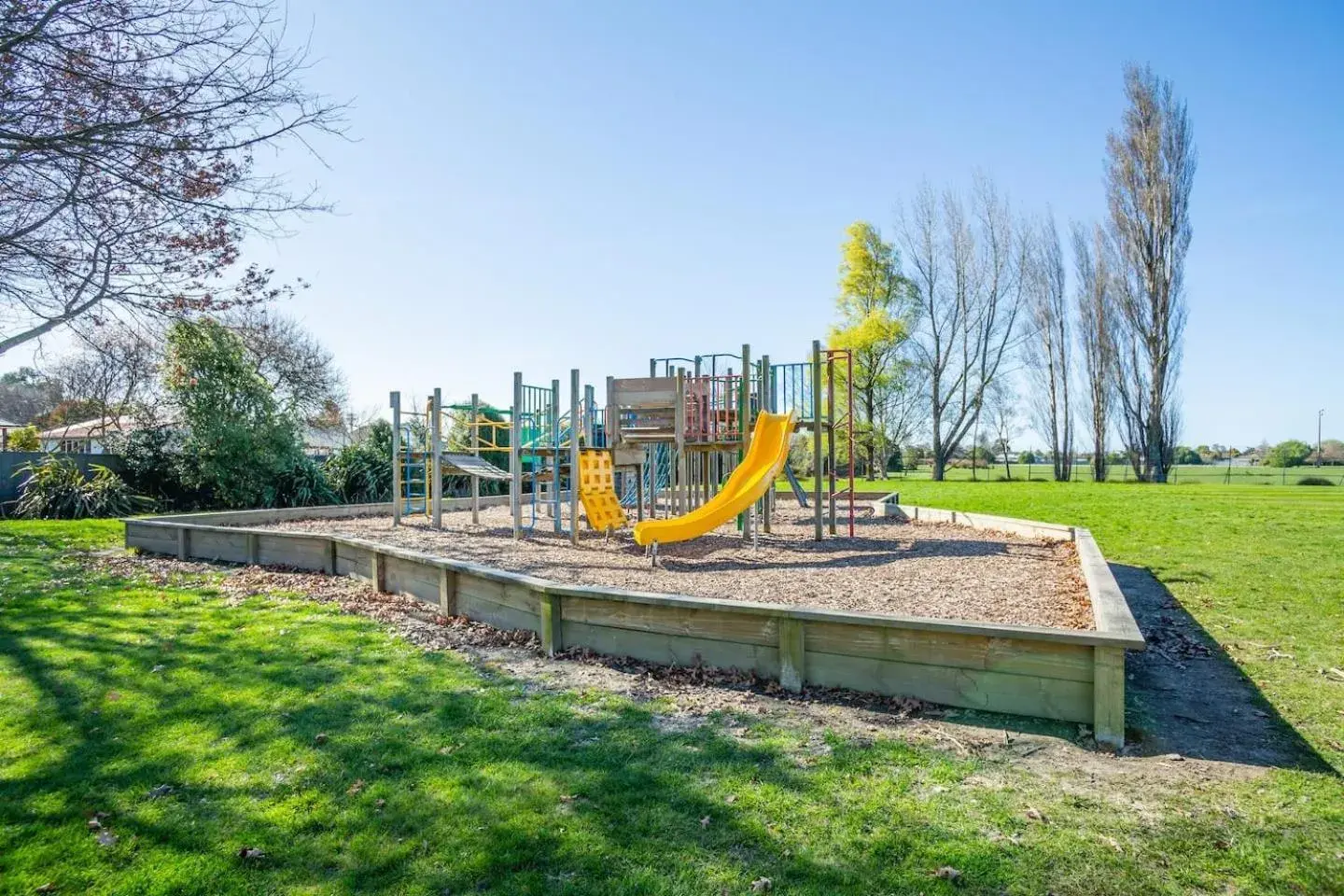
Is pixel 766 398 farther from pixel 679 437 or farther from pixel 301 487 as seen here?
pixel 301 487

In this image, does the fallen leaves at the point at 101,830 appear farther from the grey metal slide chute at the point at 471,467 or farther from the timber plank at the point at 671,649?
the grey metal slide chute at the point at 471,467

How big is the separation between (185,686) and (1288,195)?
21.8 meters

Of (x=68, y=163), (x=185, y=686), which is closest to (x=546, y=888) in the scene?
(x=185, y=686)

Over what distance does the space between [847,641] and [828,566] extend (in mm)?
3167

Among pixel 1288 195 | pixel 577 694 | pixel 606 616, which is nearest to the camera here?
A: pixel 577 694

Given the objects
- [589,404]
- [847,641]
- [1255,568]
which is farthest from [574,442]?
[1255,568]

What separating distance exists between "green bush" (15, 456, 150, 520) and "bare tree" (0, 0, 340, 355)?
9.11 m

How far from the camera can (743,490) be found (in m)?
7.46

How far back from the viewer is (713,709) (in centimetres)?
369

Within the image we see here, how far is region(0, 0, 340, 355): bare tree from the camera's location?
15.5 feet

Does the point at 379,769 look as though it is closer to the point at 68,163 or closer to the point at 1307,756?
the point at 1307,756

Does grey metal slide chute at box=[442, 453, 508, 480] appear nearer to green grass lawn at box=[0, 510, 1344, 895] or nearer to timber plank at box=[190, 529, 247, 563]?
timber plank at box=[190, 529, 247, 563]

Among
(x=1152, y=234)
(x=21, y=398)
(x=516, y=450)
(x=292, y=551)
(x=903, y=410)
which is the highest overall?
(x=1152, y=234)

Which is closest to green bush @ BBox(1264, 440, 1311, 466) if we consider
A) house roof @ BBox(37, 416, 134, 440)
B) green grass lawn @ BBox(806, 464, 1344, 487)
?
green grass lawn @ BBox(806, 464, 1344, 487)
